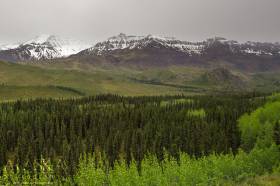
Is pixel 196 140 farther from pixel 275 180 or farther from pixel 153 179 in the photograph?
pixel 275 180

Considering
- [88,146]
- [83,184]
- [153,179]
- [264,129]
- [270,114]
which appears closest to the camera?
[83,184]

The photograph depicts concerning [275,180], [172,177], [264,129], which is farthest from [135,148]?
[275,180]

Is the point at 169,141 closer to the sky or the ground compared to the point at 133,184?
closer to the ground

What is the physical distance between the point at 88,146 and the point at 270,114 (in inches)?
3137

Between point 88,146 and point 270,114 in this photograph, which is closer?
point 270,114

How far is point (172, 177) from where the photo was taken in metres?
80.6

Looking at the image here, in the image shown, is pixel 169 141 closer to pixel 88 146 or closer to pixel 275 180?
pixel 88 146

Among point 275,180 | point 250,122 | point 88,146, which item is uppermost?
point 275,180

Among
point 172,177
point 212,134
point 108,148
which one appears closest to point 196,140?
point 212,134

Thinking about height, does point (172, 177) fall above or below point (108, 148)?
above

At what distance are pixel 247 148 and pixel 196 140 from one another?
3007 cm

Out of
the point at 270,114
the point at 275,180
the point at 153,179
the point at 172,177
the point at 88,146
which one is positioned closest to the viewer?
the point at 275,180

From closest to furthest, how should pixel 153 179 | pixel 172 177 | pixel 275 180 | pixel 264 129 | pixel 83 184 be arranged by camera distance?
1. pixel 275 180
2. pixel 83 184
3. pixel 153 179
4. pixel 172 177
5. pixel 264 129

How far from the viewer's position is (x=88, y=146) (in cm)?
19050
